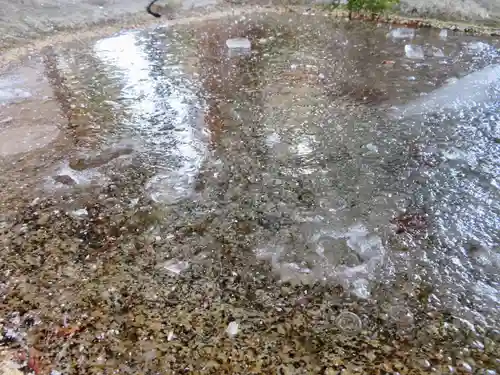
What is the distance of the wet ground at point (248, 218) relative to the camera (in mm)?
1223

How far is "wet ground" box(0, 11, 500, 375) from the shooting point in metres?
1.22

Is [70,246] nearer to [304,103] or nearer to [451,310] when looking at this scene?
[451,310]

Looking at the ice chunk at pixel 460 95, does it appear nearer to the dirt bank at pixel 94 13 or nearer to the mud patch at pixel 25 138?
the dirt bank at pixel 94 13

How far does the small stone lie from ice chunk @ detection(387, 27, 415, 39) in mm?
3049

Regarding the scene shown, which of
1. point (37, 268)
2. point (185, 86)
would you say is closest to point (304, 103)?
point (185, 86)

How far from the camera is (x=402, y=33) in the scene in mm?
3586

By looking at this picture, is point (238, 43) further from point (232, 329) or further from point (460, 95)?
point (232, 329)

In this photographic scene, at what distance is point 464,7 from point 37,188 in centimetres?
391

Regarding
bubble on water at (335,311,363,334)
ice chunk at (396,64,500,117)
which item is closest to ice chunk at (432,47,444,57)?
ice chunk at (396,64,500,117)

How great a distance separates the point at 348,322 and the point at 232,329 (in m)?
0.35

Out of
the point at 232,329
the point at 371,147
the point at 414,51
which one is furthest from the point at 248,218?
the point at 414,51

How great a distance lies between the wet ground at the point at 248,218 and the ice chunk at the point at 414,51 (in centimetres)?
20

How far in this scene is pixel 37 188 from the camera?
181cm

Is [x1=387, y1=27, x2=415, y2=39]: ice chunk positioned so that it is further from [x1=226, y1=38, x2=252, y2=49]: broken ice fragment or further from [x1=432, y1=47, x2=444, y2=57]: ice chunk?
[x1=226, y1=38, x2=252, y2=49]: broken ice fragment
